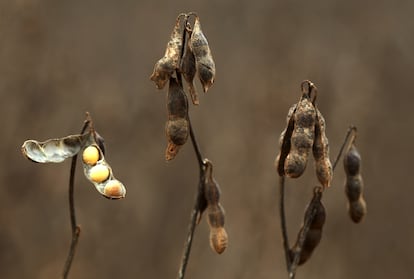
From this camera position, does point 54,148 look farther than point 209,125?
No

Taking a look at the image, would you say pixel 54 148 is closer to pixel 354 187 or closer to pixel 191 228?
pixel 191 228

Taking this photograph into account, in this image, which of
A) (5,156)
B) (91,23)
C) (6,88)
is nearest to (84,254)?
(5,156)

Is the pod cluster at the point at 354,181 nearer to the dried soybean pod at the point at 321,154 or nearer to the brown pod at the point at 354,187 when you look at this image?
the brown pod at the point at 354,187

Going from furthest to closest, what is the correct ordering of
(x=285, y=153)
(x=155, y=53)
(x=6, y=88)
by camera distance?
(x=155, y=53), (x=6, y=88), (x=285, y=153)

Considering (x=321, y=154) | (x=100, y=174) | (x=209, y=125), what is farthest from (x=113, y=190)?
(x=209, y=125)

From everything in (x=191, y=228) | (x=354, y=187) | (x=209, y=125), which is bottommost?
(x=191, y=228)

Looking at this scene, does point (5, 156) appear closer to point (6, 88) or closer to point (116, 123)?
point (6, 88)
